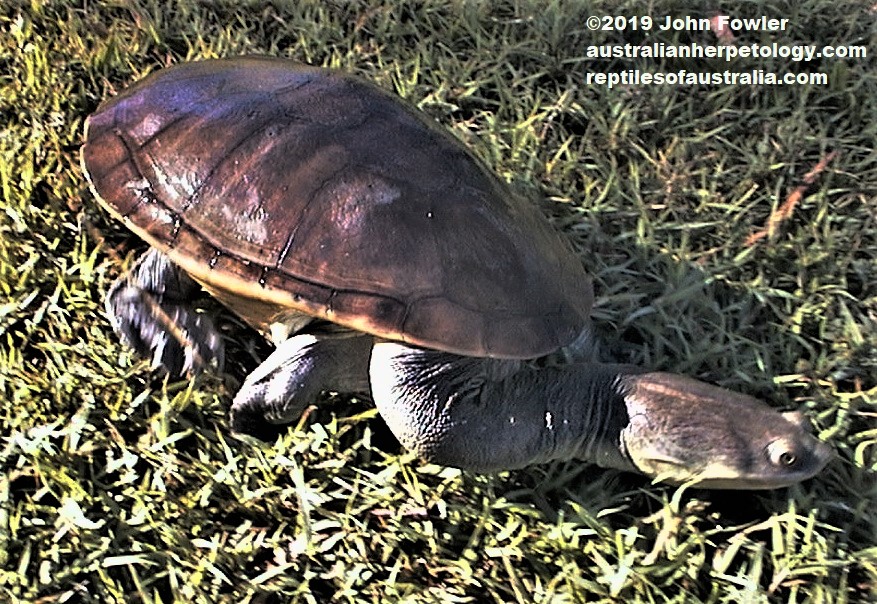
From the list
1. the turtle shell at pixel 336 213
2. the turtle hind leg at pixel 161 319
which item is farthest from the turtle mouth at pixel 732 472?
the turtle hind leg at pixel 161 319

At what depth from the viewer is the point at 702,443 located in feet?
6.98

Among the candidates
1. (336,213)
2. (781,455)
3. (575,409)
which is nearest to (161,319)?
(336,213)

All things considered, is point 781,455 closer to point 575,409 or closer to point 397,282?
point 575,409

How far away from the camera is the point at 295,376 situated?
2266 mm

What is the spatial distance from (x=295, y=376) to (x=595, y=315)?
0.92 meters

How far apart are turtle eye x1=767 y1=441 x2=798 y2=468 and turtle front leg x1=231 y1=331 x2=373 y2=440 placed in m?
1.02

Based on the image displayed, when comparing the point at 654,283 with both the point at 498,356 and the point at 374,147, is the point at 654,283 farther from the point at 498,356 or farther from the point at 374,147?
the point at 374,147

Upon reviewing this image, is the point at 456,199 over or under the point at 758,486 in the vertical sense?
over

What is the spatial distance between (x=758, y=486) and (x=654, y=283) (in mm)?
769

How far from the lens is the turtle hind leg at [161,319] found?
96.6 inches

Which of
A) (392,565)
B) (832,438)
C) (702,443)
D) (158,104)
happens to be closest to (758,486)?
(702,443)

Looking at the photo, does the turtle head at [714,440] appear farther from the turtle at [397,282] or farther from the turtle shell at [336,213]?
the turtle shell at [336,213]

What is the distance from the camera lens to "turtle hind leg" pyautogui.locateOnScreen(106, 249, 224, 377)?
245cm

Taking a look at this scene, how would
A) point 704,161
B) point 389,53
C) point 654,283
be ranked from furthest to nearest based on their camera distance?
point 389,53
point 704,161
point 654,283
